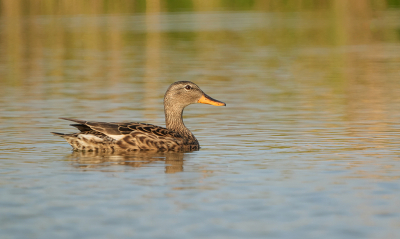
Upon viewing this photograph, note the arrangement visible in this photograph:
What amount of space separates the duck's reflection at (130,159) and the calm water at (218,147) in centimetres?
3

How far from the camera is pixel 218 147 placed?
1332 centimetres

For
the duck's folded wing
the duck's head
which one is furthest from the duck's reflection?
the duck's head

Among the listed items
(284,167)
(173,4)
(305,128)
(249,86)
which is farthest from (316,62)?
(173,4)

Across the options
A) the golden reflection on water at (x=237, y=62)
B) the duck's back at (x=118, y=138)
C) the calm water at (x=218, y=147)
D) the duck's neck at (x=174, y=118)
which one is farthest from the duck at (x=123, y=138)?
the golden reflection on water at (x=237, y=62)

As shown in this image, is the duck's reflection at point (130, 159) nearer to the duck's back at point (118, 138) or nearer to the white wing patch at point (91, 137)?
the duck's back at point (118, 138)

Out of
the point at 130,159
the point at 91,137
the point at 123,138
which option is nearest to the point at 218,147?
the point at 123,138

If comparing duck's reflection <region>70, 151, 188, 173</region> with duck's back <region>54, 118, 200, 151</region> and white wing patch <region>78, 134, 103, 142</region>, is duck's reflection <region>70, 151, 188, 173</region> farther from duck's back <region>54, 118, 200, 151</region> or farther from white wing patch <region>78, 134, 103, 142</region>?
white wing patch <region>78, 134, 103, 142</region>

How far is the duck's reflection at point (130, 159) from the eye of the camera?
11.4 metres

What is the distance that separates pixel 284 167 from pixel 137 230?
3.85m

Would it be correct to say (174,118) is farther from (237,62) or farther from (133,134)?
(237,62)

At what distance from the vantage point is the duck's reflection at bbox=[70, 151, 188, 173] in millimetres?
11440

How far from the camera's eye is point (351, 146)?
13.1 meters

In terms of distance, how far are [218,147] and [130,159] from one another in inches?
74.7

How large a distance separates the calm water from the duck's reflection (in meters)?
0.03
